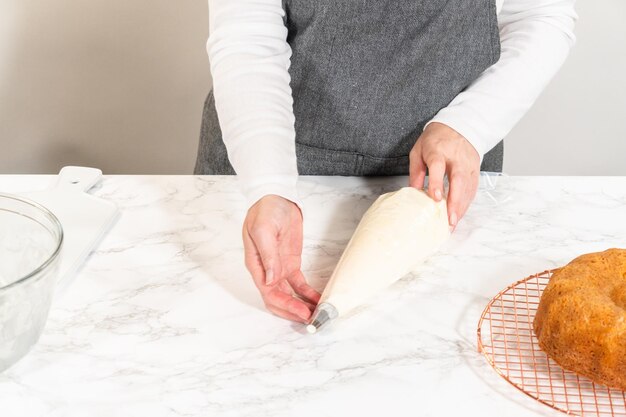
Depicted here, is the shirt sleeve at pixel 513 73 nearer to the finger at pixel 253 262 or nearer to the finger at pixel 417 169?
the finger at pixel 417 169

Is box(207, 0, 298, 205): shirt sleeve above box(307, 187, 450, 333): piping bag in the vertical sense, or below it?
above

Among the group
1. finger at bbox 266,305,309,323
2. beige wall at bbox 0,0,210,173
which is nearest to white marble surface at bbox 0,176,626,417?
finger at bbox 266,305,309,323

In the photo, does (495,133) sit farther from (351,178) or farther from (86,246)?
(86,246)

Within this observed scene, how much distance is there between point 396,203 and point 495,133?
24 centimetres

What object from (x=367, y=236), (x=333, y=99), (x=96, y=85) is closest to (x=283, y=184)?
(x=367, y=236)

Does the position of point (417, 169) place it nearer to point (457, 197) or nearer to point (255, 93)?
point (457, 197)

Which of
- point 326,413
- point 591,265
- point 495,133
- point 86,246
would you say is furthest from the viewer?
point 495,133

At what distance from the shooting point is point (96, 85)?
184 centimetres

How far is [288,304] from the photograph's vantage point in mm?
874

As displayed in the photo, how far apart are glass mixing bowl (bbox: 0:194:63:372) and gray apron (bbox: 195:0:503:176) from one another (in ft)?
1.61

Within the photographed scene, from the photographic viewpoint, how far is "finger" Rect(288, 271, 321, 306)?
0.92m

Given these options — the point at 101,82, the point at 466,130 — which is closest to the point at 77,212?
the point at 466,130

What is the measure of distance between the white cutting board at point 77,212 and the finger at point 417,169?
404mm

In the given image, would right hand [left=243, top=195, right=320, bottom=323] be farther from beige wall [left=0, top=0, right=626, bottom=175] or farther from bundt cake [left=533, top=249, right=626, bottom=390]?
beige wall [left=0, top=0, right=626, bottom=175]
